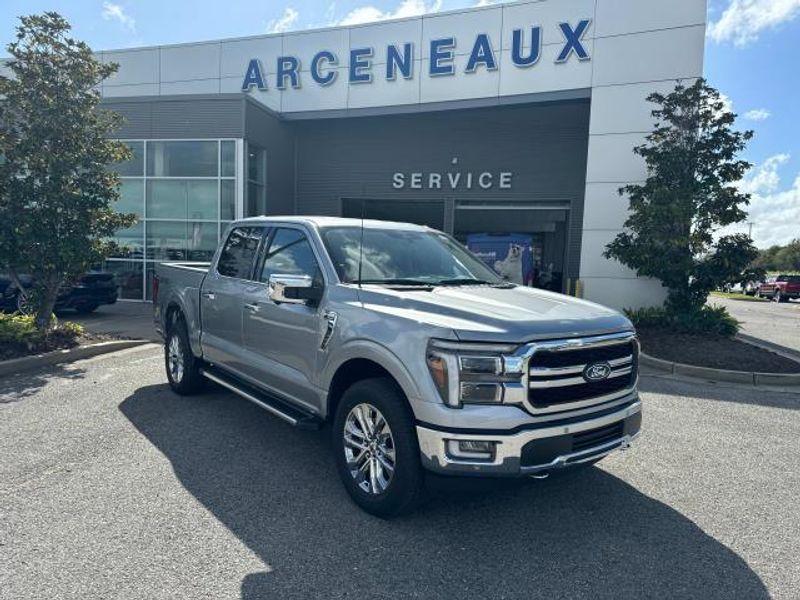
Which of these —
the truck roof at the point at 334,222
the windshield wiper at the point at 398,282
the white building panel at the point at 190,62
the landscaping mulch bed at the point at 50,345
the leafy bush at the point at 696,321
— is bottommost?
the landscaping mulch bed at the point at 50,345

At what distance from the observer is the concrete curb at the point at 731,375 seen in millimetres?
8172

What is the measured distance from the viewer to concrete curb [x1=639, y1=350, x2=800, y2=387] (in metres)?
8.17

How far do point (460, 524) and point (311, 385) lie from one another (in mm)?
1447

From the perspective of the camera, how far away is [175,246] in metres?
16.4

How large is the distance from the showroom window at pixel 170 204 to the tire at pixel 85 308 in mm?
2622

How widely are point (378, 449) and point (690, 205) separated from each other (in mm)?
9356

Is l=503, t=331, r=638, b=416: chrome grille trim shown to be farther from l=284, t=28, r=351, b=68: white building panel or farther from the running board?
l=284, t=28, r=351, b=68: white building panel

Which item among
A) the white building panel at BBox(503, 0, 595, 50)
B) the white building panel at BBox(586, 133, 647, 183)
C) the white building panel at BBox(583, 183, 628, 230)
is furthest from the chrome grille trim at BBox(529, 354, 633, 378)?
the white building panel at BBox(503, 0, 595, 50)

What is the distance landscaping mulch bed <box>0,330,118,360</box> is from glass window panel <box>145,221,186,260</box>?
7.11m

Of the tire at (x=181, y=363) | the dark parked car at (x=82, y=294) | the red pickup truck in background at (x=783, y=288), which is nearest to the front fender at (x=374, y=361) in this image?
the tire at (x=181, y=363)

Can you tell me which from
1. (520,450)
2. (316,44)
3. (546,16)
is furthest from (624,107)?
(520,450)

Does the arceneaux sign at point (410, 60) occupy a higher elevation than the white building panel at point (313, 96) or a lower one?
higher

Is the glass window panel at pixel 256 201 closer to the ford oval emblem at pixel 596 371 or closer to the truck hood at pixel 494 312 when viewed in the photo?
the truck hood at pixel 494 312

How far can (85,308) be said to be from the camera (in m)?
13.4
